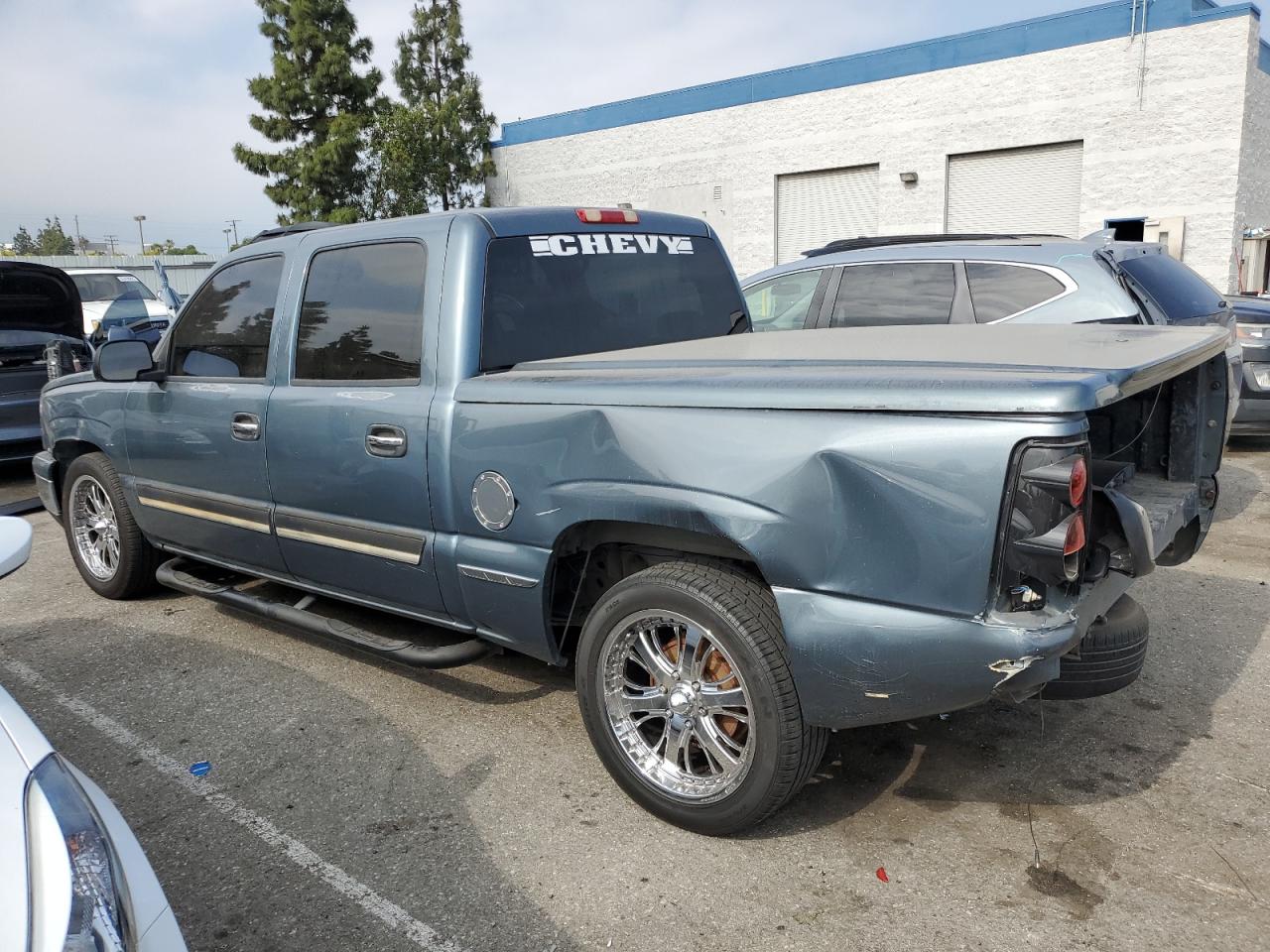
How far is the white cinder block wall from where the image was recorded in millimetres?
16375

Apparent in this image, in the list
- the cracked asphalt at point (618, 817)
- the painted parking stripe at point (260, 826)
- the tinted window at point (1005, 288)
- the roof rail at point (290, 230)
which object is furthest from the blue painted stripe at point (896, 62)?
the painted parking stripe at point (260, 826)

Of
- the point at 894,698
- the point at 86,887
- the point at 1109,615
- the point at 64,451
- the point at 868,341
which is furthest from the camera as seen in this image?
the point at 64,451

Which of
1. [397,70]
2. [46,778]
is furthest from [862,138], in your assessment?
[46,778]

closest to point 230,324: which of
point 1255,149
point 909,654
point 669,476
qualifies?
point 669,476

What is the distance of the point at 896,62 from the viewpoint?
19.9 m

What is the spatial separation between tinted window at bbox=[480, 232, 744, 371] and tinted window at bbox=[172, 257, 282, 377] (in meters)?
1.27

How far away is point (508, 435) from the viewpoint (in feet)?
10.4

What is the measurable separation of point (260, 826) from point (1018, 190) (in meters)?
19.1

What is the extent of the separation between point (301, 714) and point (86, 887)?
96.4 inches

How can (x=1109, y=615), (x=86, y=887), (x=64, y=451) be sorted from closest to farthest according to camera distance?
(x=86, y=887) → (x=1109, y=615) → (x=64, y=451)

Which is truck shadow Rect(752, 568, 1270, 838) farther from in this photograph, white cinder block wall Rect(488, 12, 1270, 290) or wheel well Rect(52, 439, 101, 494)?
white cinder block wall Rect(488, 12, 1270, 290)

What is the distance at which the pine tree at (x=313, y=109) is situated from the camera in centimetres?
2606

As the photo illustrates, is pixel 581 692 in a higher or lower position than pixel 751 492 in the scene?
lower

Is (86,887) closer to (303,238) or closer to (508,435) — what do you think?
(508,435)
